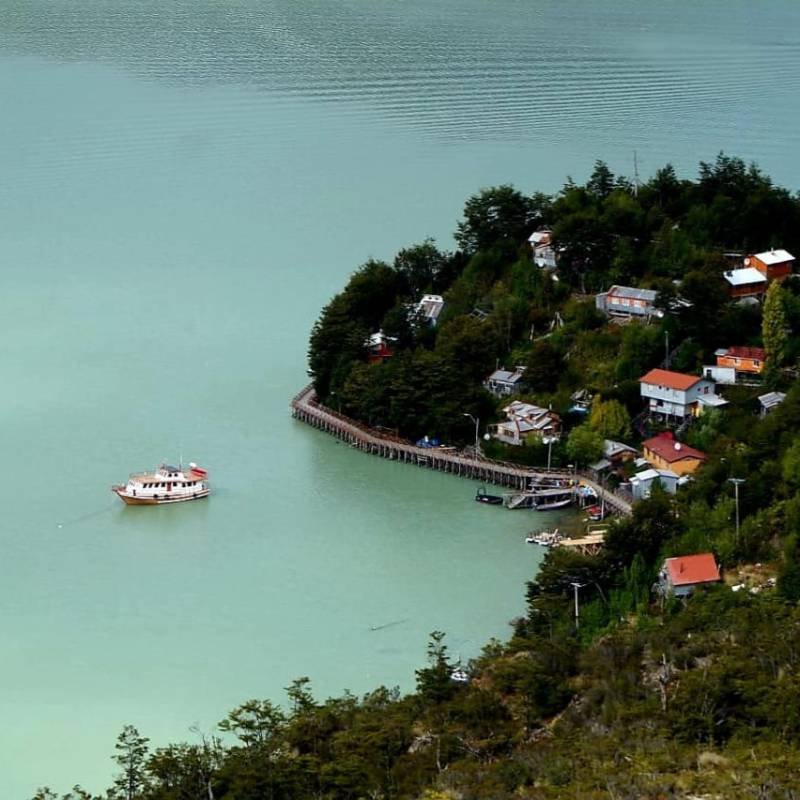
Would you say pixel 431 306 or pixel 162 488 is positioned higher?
pixel 431 306

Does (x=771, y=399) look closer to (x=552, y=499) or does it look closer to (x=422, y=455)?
(x=552, y=499)

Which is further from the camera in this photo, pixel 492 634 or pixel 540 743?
pixel 492 634

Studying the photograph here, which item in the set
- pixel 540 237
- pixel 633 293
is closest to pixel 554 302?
pixel 633 293

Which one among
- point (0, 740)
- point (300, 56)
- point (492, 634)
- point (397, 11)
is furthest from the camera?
point (397, 11)

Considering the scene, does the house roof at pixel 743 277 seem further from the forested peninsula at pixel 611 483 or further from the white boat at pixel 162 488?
the white boat at pixel 162 488

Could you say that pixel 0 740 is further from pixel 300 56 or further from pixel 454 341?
pixel 300 56

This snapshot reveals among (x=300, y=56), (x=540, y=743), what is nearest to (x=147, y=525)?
(x=540, y=743)
